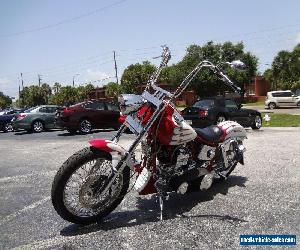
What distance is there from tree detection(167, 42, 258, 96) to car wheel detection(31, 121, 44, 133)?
101 feet

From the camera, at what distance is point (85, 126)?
1844cm

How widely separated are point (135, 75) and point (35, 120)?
1853 inches

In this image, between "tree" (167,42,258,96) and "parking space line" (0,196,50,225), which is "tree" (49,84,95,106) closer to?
"tree" (167,42,258,96)

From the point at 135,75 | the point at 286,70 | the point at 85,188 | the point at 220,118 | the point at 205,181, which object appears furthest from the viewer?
the point at 135,75

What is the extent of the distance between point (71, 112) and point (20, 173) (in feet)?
33.3

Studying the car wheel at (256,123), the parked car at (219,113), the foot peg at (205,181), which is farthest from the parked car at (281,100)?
the foot peg at (205,181)

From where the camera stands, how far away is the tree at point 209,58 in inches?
1996

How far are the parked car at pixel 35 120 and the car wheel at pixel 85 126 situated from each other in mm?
3508

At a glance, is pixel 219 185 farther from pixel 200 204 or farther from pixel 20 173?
pixel 20 173

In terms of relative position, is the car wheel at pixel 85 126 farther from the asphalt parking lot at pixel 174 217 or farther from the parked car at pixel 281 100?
the parked car at pixel 281 100

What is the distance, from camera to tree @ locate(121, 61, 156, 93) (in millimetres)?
66625

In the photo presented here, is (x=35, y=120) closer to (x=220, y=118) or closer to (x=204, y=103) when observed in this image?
(x=204, y=103)

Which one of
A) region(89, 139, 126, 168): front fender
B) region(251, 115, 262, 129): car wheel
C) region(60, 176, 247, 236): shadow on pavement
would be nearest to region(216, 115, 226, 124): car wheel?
region(251, 115, 262, 129): car wheel

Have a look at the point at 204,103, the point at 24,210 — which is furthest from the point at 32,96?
the point at 24,210
